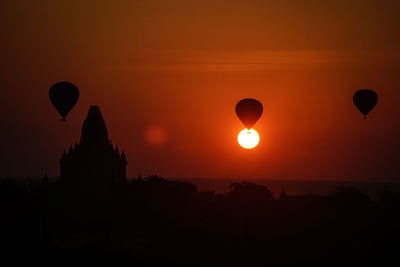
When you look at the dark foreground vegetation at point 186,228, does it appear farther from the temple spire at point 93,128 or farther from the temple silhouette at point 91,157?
the temple spire at point 93,128

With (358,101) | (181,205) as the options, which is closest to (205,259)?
(358,101)

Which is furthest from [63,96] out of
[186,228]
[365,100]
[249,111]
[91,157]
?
[365,100]

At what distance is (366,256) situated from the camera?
50.2 metres

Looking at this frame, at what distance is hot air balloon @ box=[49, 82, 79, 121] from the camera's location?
69.8m

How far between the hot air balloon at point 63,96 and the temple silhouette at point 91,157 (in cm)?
1968

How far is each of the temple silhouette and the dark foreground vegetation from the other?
2.94 metres

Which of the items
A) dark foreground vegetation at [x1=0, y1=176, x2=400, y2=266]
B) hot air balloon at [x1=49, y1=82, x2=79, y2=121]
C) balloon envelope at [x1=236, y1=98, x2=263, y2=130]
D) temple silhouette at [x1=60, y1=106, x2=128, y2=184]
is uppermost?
temple silhouette at [x1=60, y1=106, x2=128, y2=184]

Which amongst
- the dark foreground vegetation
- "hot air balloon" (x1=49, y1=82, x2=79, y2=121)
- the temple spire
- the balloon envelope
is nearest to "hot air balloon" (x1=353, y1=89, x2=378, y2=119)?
the balloon envelope

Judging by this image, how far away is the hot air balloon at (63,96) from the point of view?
69.8m

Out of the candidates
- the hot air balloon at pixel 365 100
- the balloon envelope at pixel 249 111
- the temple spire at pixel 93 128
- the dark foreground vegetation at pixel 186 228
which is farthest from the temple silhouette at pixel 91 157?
the hot air balloon at pixel 365 100

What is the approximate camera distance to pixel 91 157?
9194 cm

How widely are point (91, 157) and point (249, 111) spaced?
106ft

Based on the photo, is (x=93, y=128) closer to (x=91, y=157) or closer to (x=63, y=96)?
(x=91, y=157)

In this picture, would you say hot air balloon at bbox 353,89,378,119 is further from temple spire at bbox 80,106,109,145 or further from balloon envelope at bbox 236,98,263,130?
temple spire at bbox 80,106,109,145
